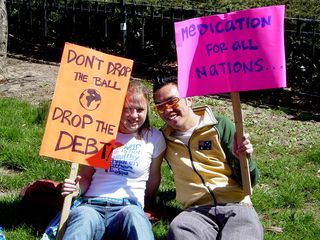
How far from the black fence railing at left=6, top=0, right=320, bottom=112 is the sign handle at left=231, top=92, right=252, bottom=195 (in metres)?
4.18

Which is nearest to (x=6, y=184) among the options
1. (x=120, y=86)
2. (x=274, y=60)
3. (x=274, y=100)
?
(x=120, y=86)

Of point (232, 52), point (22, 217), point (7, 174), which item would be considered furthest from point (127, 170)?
point (7, 174)

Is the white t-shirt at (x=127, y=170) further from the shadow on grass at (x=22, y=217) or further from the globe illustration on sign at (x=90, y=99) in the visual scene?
the shadow on grass at (x=22, y=217)

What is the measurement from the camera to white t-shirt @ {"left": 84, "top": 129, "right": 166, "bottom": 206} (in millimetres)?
4090

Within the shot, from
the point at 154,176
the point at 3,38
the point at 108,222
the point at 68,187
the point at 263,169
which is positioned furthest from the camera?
the point at 3,38

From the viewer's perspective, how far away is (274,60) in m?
3.44

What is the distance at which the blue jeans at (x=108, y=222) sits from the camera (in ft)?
12.2

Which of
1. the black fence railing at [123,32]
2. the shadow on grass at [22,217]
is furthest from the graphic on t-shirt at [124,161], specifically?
the black fence railing at [123,32]

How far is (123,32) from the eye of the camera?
9102 mm

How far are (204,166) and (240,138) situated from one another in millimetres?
482

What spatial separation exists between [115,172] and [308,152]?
2.53 meters

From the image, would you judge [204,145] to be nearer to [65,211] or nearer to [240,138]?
[240,138]

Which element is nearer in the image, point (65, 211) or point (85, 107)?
point (65, 211)

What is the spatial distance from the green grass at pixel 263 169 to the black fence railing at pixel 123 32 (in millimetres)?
921
